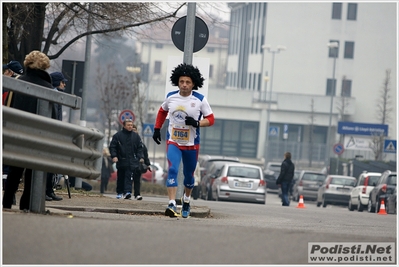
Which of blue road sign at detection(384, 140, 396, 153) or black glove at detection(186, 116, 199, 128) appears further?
blue road sign at detection(384, 140, 396, 153)

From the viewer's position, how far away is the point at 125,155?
67.2 ft

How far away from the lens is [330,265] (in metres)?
6.79

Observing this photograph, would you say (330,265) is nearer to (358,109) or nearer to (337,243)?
(337,243)

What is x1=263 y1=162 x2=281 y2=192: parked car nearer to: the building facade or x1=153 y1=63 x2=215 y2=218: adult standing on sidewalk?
the building facade

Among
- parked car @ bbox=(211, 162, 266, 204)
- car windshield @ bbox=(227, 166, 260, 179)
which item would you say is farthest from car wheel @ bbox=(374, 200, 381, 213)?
car windshield @ bbox=(227, 166, 260, 179)

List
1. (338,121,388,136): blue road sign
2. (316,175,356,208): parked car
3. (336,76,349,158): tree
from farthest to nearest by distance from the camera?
(336,76,349,158): tree
(338,121,388,136): blue road sign
(316,175,356,208): parked car

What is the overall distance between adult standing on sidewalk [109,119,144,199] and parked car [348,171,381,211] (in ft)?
48.1

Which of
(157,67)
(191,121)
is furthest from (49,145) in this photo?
(157,67)

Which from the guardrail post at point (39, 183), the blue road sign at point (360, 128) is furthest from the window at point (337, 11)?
the guardrail post at point (39, 183)

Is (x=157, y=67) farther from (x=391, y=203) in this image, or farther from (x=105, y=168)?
(x=391, y=203)

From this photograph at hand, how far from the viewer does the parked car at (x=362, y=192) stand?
3366cm

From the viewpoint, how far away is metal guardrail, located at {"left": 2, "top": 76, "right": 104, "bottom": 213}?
333 inches

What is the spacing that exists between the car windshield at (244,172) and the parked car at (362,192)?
3938mm

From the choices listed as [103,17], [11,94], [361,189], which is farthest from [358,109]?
[11,94]
